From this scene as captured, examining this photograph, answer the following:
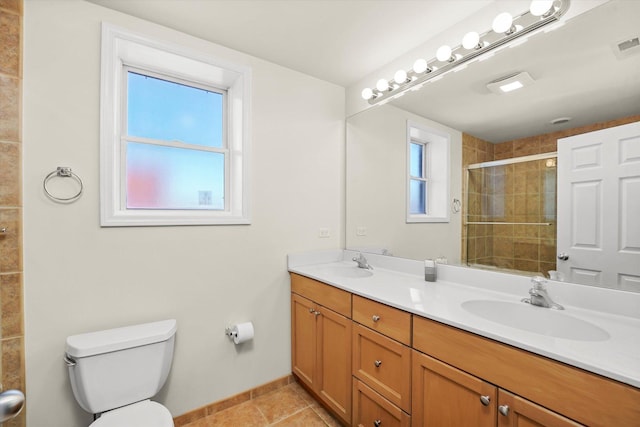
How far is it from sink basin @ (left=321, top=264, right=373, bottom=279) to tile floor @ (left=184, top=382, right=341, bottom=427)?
0.86m

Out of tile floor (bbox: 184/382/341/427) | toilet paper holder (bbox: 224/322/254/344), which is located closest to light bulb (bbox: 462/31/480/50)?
toilet paper holder (bbox: 224/322/254/344)

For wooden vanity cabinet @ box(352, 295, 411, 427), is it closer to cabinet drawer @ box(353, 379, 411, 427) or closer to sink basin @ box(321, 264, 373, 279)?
cabinet drawer @ box(353, 379, 411, 427)

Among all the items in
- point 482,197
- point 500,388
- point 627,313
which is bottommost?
point 500,388

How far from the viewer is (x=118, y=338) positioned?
4.51 feet

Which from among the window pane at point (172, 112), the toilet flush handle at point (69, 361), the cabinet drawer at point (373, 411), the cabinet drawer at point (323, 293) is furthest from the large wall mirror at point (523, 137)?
the toilet flush handle at point (69, 361)

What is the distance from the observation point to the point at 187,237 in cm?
173

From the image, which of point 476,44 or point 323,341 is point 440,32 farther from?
point 323,341

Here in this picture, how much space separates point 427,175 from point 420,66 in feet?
2.18

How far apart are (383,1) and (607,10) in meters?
0.92

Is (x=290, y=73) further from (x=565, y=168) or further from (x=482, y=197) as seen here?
(x=565, y=168)

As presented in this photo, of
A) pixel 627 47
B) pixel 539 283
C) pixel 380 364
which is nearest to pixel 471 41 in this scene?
pixel 627 47

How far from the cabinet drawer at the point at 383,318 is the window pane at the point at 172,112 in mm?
1474

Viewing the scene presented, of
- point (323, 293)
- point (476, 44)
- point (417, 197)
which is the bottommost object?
point (323, 293)

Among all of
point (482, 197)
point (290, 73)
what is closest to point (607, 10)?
point (482, 197)
